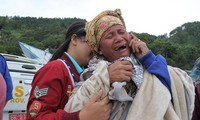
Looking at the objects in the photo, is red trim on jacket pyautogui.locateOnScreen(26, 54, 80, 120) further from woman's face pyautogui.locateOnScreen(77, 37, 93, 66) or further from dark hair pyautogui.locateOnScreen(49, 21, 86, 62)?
dark hair pyautogui.locateOnScreen(49, 21, 86, 62)

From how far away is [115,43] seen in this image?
1.81 m

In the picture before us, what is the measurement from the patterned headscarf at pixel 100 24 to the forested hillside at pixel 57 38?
2211 cm

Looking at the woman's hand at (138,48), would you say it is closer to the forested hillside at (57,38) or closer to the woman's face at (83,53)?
the woman's face at (83,53)

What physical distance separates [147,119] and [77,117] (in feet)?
1.15

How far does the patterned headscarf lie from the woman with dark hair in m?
0.22

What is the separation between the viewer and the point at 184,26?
70.9 meters

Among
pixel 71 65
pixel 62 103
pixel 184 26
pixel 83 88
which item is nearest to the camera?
Result: pixel 83 88

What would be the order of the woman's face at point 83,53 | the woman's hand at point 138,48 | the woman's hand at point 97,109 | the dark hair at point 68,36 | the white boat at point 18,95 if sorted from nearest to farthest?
the woman's hand at point 97,109 → the woman's hand at point 138,48 → the woman's face at point 83,53 → the dark hair at point 68,36 → the white boat at point 18,95

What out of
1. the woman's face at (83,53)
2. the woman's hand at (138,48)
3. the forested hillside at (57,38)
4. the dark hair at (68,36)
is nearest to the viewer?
the woman's hand at (138,48)

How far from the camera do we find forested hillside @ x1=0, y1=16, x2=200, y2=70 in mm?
31525

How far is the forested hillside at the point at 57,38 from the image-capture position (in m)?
31.5

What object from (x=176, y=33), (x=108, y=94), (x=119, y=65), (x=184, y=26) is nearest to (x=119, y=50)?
(x=119, y=65)

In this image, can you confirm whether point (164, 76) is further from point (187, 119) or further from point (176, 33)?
point (176, 33)

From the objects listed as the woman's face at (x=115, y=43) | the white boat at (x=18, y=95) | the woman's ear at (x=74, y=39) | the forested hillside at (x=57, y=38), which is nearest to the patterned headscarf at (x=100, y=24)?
the woman's face at (x=115, y=43)
